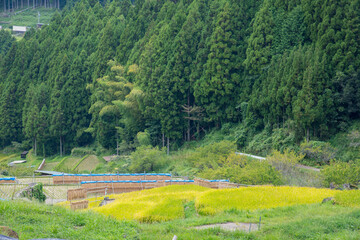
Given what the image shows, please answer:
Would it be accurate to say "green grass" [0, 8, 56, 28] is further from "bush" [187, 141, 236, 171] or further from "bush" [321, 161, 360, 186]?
"bush" [321, 161, 360, 186]

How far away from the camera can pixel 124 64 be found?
56188 millimetres

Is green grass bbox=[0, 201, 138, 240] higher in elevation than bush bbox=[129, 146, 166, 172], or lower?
higher

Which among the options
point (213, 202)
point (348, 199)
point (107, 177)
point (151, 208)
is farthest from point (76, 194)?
point (348, 199)

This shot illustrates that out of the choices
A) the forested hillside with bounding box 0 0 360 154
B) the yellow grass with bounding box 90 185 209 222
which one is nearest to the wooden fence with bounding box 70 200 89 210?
the yellow grass with bounding box 90 185 209 222

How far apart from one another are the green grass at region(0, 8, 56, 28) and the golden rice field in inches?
3733

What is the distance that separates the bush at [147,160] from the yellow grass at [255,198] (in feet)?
68.5

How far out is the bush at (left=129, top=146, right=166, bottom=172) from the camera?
133 feet

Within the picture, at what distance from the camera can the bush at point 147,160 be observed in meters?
40.4

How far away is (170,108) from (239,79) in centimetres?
774

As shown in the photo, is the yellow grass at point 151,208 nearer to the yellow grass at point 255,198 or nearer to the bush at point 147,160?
the yellow grass at point 255,198

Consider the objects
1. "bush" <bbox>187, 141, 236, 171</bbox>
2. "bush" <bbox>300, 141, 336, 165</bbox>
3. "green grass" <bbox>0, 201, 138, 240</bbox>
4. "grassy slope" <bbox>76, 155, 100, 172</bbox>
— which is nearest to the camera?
"green grass" <bbox>0, 201, 138, 240</bbox>

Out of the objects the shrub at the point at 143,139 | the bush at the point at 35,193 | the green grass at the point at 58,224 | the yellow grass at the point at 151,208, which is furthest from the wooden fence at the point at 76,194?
the shrub at the point at 143,139

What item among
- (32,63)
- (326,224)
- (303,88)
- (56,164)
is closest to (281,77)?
(303,88)

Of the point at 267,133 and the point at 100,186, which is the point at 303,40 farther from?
the point at 100,186
